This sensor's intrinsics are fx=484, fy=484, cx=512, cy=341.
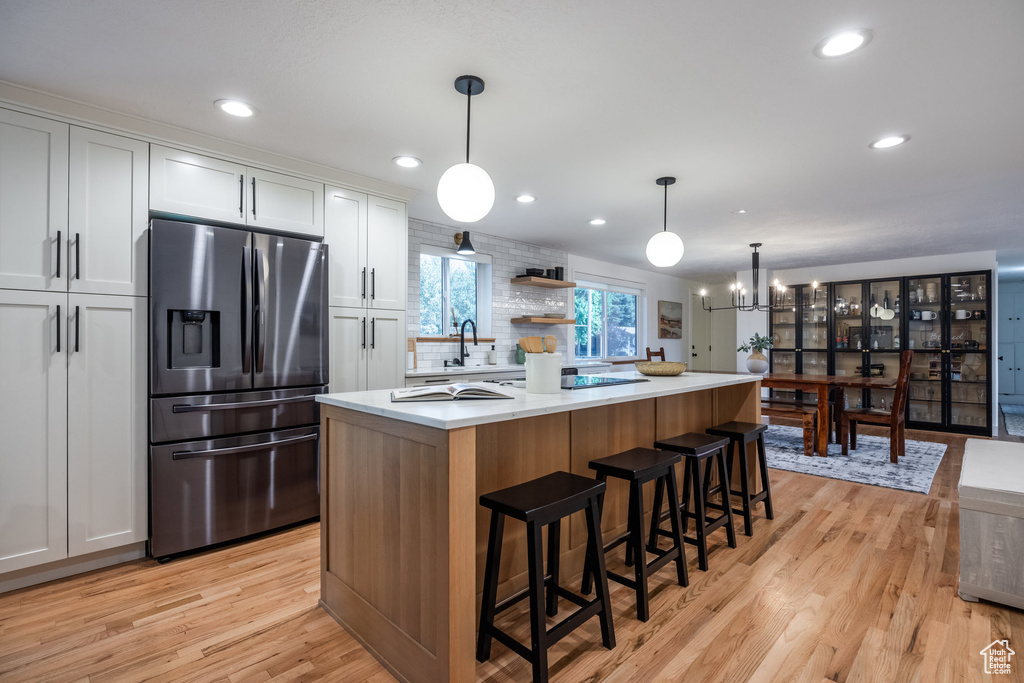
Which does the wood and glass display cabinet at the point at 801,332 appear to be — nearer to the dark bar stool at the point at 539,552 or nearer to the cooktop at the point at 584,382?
the cooktop at the point at 584,382

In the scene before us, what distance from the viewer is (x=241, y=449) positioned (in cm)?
279

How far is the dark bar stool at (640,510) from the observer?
1.94 m

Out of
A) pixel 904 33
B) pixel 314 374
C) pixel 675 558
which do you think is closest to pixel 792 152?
pixel 904 33

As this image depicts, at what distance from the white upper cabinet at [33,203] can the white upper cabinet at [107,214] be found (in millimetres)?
40

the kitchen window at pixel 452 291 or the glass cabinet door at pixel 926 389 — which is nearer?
the kitchen window at pixel 452 291

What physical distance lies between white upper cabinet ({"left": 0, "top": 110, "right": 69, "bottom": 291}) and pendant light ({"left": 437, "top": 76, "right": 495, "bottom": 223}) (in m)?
1.90

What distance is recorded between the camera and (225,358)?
2.75 meters

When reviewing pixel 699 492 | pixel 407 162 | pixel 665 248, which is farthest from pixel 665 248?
pixel 407 162

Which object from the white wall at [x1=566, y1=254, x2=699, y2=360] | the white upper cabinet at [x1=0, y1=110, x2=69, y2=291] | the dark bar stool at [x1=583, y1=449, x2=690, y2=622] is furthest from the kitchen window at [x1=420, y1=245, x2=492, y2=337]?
the dark bar stool at [x1=583, y1=449, x2=690, y2=622]

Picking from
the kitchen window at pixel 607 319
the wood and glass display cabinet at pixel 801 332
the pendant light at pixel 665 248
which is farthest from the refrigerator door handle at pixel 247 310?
the wood and glass display cabinet at pixel 801 332

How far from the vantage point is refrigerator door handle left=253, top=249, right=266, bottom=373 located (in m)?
2.86

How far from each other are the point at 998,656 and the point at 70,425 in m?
4.01

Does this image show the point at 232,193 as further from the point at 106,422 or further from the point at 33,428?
the point at 33,428

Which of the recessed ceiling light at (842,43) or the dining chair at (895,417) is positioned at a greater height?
the recessed ceiling light at (842,43)
